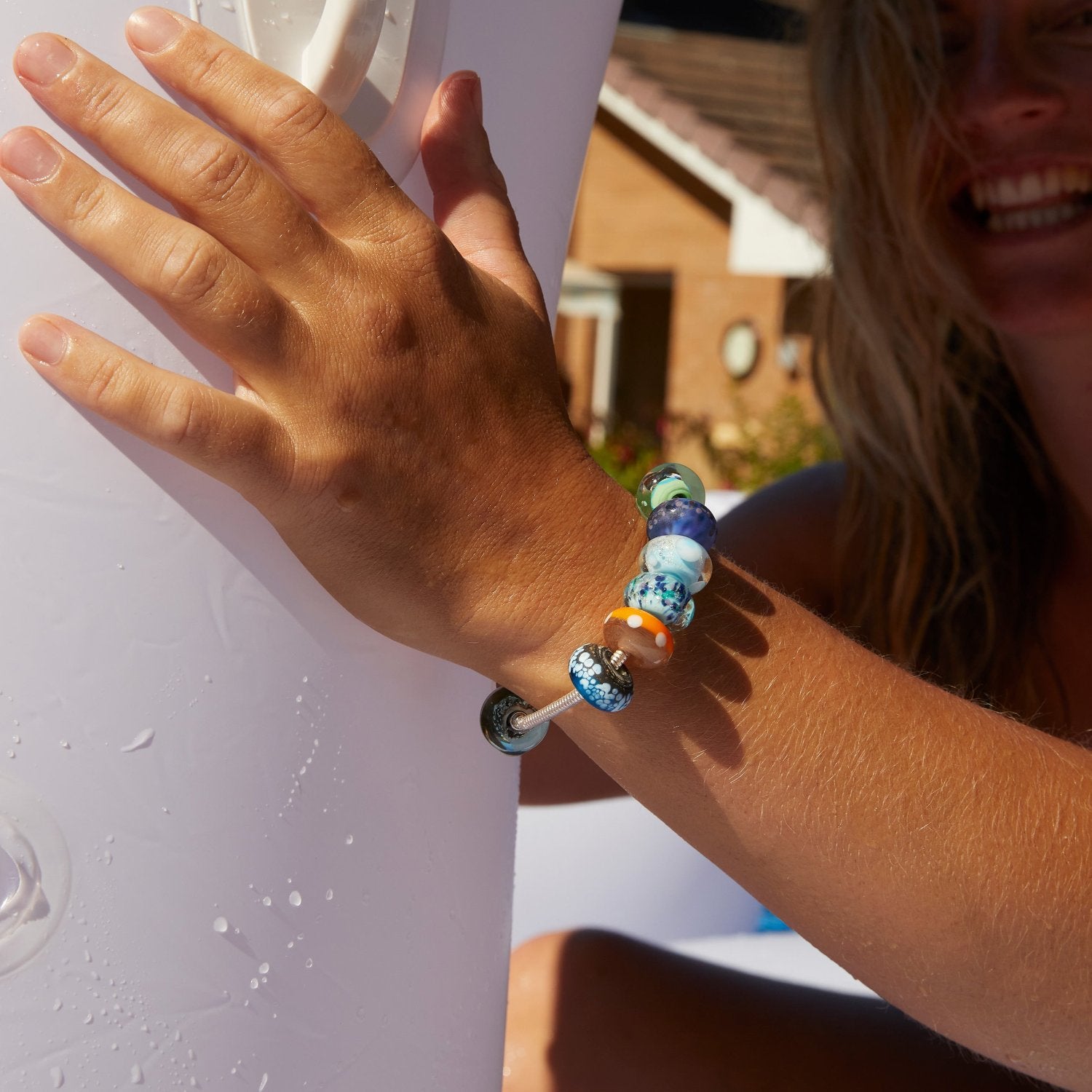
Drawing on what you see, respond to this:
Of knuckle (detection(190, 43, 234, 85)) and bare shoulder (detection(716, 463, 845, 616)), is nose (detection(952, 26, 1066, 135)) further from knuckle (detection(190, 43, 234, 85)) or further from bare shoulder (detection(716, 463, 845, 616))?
knuckle (detection(190, 43, 234, 85))

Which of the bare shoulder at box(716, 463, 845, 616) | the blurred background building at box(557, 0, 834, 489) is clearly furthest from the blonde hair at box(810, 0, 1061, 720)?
the blurred background building at box(557, 0, 834, 489)

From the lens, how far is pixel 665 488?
790mm

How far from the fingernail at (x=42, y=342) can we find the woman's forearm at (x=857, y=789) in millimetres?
312

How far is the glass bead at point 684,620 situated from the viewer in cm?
72

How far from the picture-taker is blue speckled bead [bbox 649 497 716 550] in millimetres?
739

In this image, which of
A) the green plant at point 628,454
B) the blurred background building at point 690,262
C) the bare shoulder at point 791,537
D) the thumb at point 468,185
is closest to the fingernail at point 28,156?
the thumb at point 468,185

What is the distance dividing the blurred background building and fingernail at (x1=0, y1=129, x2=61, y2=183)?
5.85 metres

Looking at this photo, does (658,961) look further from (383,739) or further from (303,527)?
(303,527)

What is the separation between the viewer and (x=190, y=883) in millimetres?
675

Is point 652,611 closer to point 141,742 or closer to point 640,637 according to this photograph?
point 640,637

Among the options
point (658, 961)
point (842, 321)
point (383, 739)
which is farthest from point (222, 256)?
point (842, 321)

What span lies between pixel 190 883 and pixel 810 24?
4.85 ft

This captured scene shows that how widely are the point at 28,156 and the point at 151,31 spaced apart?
0.30 feet

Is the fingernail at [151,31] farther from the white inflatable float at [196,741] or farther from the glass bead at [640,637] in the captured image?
the glass bead at [640,637]
